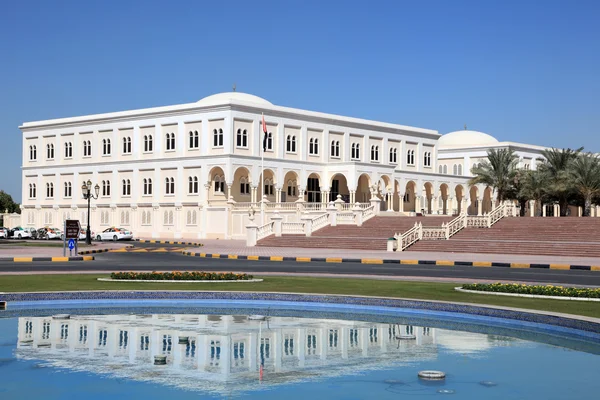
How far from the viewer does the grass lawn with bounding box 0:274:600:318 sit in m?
17.6

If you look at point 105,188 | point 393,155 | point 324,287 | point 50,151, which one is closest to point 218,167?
point 105,188

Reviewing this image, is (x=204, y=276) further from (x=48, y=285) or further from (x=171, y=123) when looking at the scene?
(x=171, y=123)

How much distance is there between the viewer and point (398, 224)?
5688 centimetres

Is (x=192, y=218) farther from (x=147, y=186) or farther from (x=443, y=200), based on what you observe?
(x=443, y=200)

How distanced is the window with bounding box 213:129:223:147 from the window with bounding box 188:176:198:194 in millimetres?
→ 3682

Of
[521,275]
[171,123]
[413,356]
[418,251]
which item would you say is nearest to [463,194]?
[171,123]

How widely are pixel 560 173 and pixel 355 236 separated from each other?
2013cm

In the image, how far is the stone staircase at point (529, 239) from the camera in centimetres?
4175

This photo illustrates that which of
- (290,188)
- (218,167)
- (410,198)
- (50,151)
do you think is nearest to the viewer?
(218,167)

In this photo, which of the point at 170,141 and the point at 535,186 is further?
the point at 170,141

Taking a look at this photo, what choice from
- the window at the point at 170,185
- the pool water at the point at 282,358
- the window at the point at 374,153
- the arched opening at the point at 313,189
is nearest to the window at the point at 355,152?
the window at the point at 374,153

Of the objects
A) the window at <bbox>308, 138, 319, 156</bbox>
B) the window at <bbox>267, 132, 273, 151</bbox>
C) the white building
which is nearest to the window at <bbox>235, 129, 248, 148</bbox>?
the white building

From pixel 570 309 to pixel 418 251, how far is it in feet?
94.5

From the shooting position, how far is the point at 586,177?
200 ft
